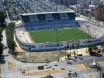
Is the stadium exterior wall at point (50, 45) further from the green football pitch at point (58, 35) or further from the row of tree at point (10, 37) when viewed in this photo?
the green football pitch at point (58, 35)

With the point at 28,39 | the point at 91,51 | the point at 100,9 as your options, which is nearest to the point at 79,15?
the point at 100,9

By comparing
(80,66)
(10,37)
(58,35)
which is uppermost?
(10,37)

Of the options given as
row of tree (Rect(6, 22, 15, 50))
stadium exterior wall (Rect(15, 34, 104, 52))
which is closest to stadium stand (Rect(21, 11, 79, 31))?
row of tree (Rect(6, 22, 15, 50))

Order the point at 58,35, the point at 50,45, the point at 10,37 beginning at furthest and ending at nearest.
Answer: the point at 58,35
the point at 10,37
the point at 50,45

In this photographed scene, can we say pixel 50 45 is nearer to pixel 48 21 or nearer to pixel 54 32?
pixel 54 32

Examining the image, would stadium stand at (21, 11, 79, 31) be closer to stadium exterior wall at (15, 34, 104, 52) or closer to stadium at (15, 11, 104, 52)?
stadium at (15, 11, 104, 52)

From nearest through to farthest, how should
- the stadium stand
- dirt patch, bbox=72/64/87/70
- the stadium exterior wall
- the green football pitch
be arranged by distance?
dirt patch, bbox=72/64/87/70 → the stadium exterior wall → the green football pitch → the stadium stand

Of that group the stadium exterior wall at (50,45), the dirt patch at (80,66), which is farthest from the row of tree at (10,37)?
the dirt patch at (80,66)

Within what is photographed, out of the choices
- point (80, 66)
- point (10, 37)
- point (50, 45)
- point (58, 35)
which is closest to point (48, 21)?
point (58, 35)
